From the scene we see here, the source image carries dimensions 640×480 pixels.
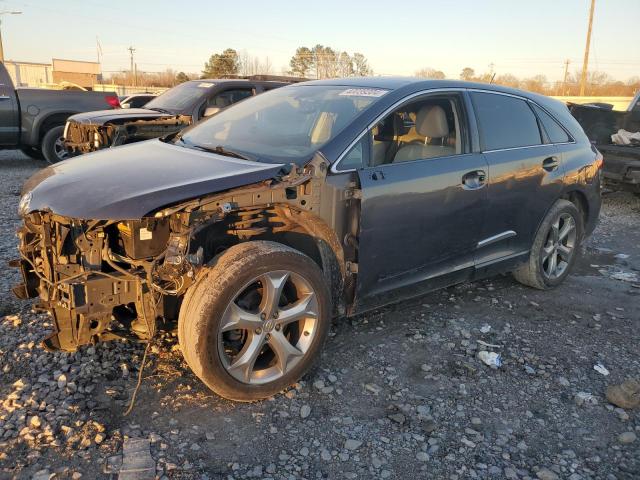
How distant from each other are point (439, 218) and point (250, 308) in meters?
1.45

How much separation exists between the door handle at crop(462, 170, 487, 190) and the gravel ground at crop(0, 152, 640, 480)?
3.48 ft

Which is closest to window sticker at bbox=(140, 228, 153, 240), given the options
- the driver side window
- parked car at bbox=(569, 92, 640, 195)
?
the driver side window

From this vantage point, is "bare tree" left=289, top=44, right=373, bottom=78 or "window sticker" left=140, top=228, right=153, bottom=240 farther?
"bare tree" left=289, top=44, right=373, bottom=78

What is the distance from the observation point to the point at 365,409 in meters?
3.01

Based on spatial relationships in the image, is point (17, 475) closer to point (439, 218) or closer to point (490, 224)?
point (439, 218)

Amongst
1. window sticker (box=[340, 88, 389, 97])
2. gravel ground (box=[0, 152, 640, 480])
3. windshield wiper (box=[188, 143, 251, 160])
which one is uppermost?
window sticker (box=[340, 88, 389, 97])

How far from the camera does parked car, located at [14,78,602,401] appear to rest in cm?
276

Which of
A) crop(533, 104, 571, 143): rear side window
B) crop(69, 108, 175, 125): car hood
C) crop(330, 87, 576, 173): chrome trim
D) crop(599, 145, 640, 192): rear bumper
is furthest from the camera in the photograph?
crop(599, 145, 640, 192): rear bumper

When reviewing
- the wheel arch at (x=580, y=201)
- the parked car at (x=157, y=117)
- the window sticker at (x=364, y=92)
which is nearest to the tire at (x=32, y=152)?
the parked car at (x=157, y=117)

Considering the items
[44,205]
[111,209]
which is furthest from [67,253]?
[111,209]

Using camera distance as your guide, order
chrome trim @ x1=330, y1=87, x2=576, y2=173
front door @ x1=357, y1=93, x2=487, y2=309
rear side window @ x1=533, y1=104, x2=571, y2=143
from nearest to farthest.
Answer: chrome trim @ x1=330, y1=87, x2=576, y2=173 → front door @ x1=357, y1=93, x2=487, y2=309 → rear side window @ x1=533, y1=104, x2=571, y2=143

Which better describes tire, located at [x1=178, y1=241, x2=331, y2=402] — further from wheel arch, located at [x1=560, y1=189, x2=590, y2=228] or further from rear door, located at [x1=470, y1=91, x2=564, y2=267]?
wheel arch, located at [x1=560, y1=189, x2=590, y2=228]

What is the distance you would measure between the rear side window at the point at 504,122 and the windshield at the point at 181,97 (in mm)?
5659

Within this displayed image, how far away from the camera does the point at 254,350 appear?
2.93 metres
